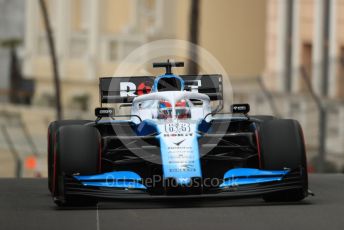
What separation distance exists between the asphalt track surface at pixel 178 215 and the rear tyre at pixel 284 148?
0.31 m

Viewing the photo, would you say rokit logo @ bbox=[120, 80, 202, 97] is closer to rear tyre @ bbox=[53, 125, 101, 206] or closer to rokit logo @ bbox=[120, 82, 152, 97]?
rokit logo @ bbox=[120, 82, 152, 97]

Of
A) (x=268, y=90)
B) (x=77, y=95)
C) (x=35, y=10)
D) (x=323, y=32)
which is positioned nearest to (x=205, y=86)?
(x=268, y=90)

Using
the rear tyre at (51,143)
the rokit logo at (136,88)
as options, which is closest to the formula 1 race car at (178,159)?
the rear tyre at (51,143)

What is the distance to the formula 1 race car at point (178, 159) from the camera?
669 inches

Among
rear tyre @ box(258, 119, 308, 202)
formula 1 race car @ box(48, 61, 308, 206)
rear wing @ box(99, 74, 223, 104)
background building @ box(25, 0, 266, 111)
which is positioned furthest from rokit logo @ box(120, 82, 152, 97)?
background building @ box(25, 0, 266, 111)

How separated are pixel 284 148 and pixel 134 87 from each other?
306cm

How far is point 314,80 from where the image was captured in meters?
32.4

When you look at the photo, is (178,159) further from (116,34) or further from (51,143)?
(116,34)

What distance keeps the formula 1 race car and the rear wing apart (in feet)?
4.85

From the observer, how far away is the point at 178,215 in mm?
15953

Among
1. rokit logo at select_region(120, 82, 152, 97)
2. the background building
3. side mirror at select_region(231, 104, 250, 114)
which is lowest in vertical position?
the background building

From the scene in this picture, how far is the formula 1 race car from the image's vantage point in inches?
669

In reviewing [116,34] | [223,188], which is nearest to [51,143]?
[223,188]

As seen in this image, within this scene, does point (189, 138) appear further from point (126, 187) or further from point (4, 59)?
point (4, 59)
